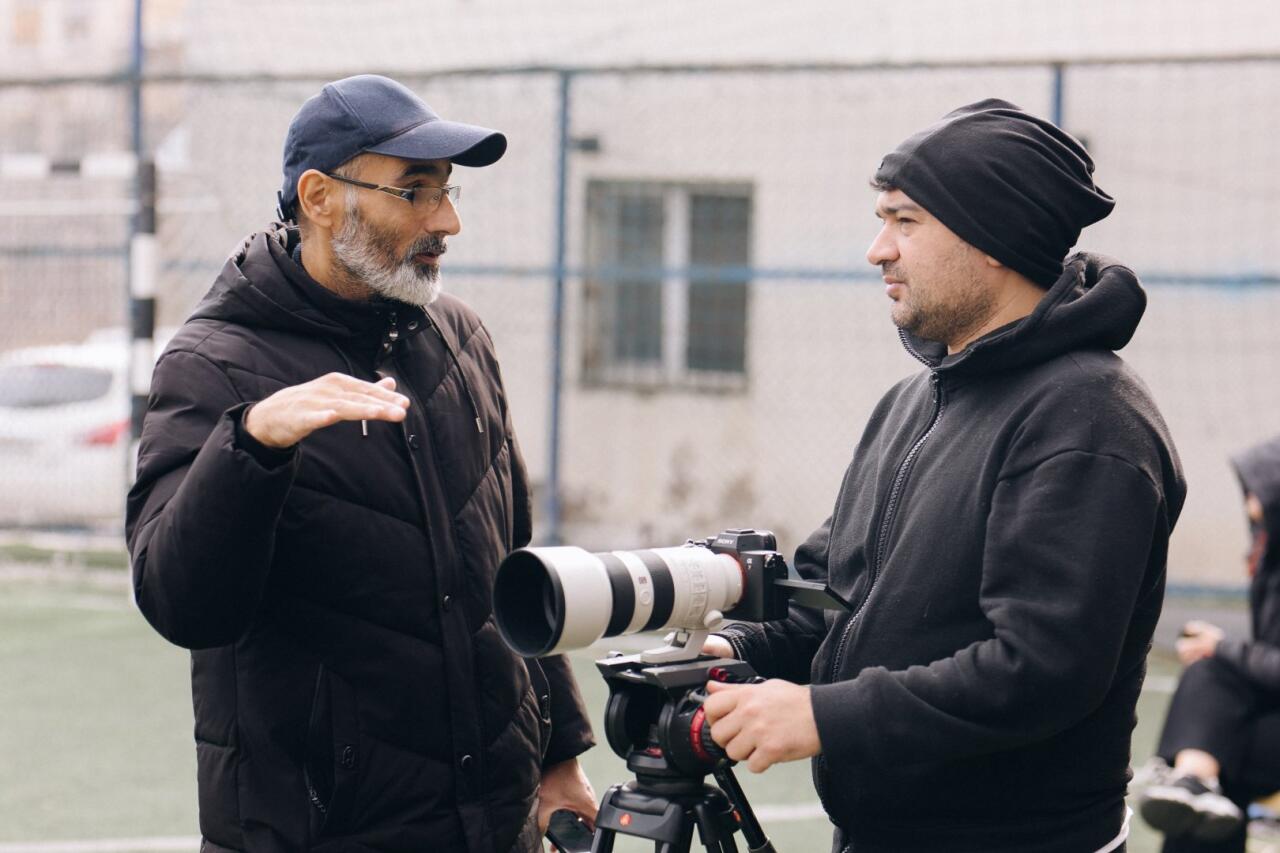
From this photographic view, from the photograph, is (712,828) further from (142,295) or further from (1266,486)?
(142,295)

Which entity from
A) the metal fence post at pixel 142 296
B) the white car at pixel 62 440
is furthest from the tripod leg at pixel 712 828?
the white car at pixel 62 440

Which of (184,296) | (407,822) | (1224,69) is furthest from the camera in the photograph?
(184,296)

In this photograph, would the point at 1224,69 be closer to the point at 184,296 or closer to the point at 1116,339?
the point at 184,296

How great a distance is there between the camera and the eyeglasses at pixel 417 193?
287 cm

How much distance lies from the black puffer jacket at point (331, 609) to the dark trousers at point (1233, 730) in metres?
2.61

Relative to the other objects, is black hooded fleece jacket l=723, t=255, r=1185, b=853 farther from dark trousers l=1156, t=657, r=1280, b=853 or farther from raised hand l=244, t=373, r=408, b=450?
dark trousers l=1156, t=657, r=1280, b=853

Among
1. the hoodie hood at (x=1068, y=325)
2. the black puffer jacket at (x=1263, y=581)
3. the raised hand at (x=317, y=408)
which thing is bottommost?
the black puffer jacket at (x=1263, y=581)

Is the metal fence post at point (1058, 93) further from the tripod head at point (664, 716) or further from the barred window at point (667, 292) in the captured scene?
the tripod head at point (664, 716)

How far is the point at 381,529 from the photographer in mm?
2725

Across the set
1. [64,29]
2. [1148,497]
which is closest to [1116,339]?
[1148,497]

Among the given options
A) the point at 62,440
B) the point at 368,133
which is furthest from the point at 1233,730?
the point at 62,440

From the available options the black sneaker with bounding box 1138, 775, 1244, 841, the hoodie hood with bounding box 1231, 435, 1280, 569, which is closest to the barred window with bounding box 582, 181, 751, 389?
the hoodie hood with bounding box 1231, 435, 1280, 569

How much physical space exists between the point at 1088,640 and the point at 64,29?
36.8 ft

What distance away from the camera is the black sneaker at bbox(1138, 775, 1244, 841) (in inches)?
177
